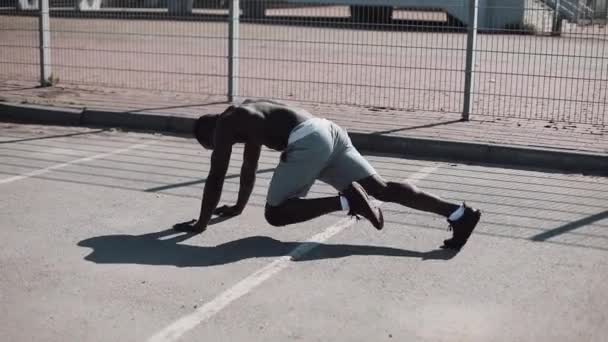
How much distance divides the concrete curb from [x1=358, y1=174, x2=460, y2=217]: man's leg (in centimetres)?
301

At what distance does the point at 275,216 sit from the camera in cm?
641

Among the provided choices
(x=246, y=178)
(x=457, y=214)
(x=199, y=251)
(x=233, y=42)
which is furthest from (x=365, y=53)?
(x=199, y=251)

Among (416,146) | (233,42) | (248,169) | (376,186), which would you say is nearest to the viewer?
(376,186)

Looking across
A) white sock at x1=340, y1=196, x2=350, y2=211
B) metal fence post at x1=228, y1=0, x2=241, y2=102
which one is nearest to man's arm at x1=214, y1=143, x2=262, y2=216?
white sock at x1=340, y1=196, x2=350, y2=211

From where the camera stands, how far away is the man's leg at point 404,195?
255 inches

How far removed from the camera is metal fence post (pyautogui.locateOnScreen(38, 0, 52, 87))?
12914 mm

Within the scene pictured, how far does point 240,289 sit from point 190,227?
1.29 m

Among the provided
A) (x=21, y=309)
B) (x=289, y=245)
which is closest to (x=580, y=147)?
(x=289, y=245)

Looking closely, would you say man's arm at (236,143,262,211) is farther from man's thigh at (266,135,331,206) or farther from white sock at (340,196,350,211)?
white sock at (340,196,350,211)

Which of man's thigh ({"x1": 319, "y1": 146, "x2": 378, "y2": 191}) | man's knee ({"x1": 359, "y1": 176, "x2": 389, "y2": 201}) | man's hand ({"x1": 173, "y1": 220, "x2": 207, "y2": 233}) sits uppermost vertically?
man's thigh ({"x1": 319, "y1": 146, "x2": 378, "y2": 191})

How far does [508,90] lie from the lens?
13.5 metres

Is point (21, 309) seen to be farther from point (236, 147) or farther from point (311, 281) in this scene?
point (236, 147)

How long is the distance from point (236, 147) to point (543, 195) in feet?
11.3

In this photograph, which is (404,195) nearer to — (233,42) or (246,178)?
(246,178)
